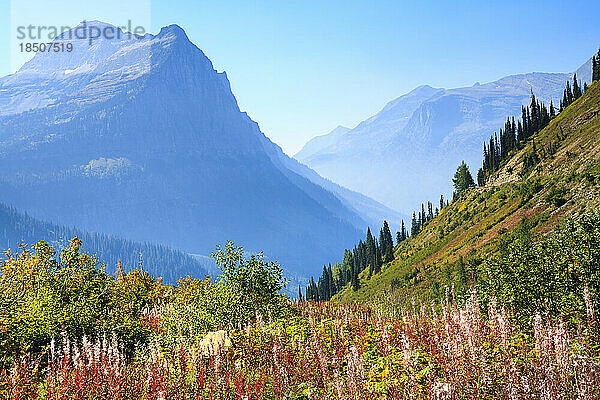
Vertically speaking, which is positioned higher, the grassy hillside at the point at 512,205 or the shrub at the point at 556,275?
the grassy hillside at the point at 512,205

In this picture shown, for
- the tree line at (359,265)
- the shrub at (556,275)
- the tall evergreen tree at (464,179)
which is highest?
the tall evergreen tree at (464,179)

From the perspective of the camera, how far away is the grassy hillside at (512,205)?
6253 cm

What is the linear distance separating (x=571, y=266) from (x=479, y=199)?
93.6 meters

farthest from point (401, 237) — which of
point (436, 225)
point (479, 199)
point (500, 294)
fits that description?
point (500, 294)

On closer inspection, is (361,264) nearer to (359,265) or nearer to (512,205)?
(359,265)

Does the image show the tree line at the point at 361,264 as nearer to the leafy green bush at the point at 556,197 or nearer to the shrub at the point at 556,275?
the leafy green bush at the point at 556,197

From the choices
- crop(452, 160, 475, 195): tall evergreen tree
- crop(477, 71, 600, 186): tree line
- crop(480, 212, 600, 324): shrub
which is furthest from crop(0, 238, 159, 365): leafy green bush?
crop(452, 160, 475, 195): tall evergreen tree

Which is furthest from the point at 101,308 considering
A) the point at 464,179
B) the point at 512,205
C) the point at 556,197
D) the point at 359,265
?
the point at 359,265

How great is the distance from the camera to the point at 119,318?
20.8 m

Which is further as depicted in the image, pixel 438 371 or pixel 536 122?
pixel 536 122

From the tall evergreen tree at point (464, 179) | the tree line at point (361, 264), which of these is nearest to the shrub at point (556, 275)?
the tree line at point (361, 264)

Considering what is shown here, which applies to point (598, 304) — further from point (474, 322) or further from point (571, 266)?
point (474, 322)

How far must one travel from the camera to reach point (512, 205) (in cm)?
8088

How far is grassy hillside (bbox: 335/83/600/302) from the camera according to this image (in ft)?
205
